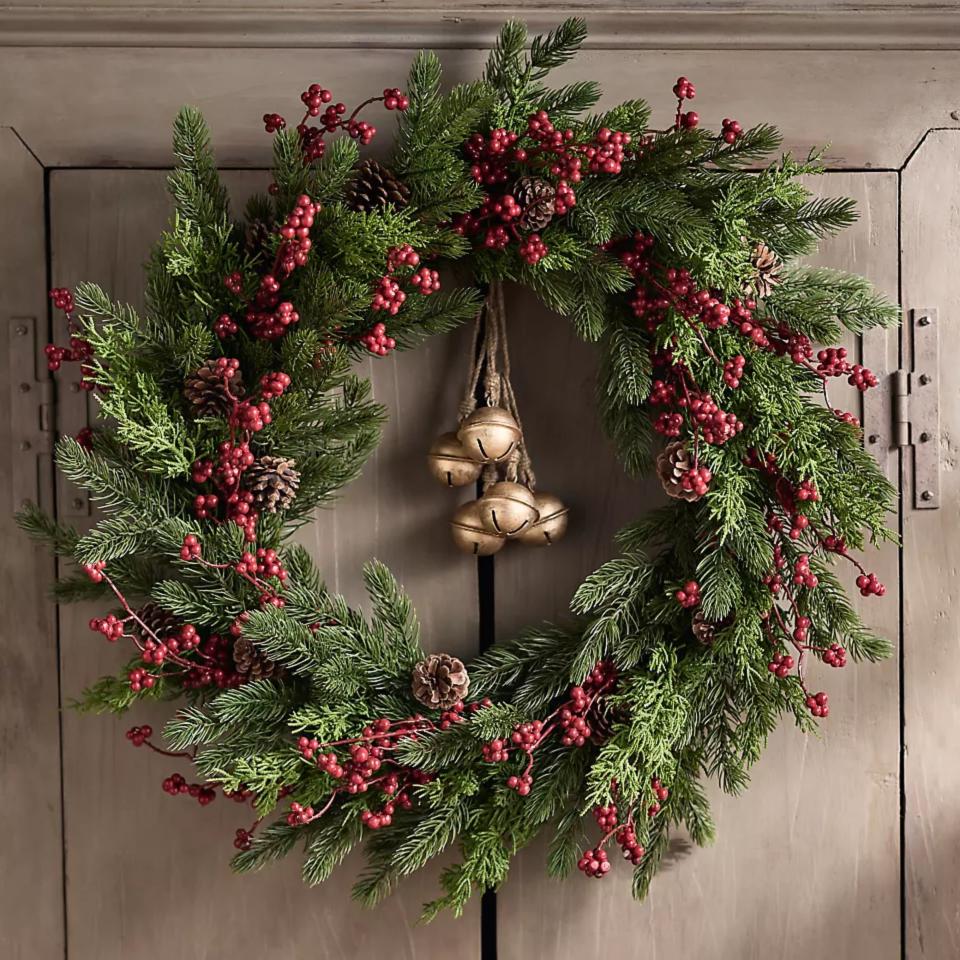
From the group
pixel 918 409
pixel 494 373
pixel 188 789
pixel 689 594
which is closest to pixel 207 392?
pixel 494 373

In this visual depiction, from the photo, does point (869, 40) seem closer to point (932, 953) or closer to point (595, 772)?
point (595, 772)

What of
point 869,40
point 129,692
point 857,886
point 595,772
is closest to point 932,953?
point 857,886

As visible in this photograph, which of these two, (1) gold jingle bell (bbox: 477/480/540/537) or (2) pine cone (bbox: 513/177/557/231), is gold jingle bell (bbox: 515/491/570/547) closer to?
Answer: (1) gold jingle bell (bbox: 477/480/540/537)

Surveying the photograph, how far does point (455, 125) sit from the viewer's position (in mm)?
925

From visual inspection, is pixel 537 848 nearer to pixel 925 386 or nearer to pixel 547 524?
pixel 547 524

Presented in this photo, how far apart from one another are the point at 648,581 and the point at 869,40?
2.28 feet

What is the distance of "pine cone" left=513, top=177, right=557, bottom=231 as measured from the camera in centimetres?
94

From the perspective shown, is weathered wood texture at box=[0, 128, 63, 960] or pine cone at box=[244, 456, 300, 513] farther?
weathered wood texture at box=[0, 128, 63, 960]

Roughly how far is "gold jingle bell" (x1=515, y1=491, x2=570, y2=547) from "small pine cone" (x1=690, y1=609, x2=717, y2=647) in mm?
183

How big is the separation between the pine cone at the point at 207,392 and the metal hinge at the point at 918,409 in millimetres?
751

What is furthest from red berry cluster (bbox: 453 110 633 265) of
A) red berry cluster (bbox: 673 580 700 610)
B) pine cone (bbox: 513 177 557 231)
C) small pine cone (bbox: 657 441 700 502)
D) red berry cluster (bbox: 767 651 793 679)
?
red berry cluster (bbox: 767 651 793 679)

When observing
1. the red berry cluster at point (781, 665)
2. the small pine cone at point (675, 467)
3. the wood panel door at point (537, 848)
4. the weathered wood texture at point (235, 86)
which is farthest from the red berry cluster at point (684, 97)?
the red berry cluster at point (781, 665)

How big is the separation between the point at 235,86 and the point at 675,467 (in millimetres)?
673

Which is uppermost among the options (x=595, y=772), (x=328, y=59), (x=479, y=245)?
(x=328, y=59)
